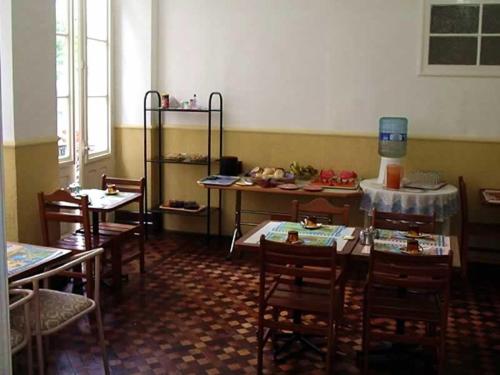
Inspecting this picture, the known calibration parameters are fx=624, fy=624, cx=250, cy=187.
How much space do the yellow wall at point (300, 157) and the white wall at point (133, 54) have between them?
12.4 inches

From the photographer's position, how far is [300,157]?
20.4 feet

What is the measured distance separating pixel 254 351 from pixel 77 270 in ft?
5.54

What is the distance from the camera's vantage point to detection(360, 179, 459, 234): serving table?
5.18 meters

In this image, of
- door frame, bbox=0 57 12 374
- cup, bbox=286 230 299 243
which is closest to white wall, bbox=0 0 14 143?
cup, bbox=286 230 299 243

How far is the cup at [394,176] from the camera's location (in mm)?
5348

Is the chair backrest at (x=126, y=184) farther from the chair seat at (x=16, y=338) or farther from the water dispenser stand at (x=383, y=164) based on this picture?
the chair seat at (x=16, y=338)

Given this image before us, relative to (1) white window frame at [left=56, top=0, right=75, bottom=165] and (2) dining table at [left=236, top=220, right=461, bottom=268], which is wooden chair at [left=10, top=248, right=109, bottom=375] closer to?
(2) dining table at [left=236, top=220, right=461, bottom=268]

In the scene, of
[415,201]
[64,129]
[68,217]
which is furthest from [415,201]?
[64,129]

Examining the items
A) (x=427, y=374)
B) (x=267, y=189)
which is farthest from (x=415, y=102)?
(x=427, y=374)

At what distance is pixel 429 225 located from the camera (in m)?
4.16

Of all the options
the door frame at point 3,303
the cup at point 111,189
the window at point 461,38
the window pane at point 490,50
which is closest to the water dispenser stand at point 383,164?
the window at point 461,38

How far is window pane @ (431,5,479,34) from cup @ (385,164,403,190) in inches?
53.7

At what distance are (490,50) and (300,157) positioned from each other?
199cm

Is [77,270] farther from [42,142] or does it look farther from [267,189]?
[267,189]
